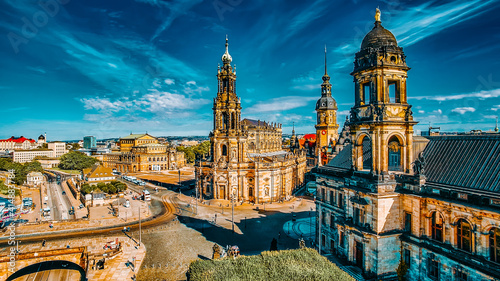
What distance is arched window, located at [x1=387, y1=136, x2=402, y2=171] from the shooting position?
25.9 m

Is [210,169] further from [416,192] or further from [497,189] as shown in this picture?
[497,189]

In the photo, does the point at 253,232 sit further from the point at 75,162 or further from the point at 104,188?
the point at 75,162

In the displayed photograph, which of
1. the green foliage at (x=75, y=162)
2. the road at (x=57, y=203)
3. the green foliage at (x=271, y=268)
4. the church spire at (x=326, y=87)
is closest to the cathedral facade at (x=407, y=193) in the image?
the green foliage at (x=271, y=268)

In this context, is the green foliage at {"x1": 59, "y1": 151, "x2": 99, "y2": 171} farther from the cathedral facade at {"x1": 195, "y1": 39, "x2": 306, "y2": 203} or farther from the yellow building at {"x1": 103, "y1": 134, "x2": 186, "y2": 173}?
the cathedral facade at {"x1": 195, "y1": 39, "x2": 306, "y2": 203}

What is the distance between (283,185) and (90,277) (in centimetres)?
4124

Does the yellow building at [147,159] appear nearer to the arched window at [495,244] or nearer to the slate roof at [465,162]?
the slate roof at [465,162]

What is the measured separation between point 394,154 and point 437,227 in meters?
7.47

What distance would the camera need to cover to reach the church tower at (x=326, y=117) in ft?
224

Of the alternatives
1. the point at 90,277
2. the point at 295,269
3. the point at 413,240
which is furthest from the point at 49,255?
the point at 413,240

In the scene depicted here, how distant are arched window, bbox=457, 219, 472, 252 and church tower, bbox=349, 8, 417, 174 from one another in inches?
232

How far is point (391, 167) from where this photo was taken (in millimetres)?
26375

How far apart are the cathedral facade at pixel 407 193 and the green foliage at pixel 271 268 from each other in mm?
6584

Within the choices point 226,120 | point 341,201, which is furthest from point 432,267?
point 226,120

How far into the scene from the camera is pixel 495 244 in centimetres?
1792
